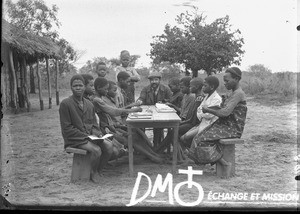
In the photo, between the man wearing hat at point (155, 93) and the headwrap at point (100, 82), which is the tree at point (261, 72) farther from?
the headwrap at point (100, 82)

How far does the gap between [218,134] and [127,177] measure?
137 cm

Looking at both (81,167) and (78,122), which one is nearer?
(78,122)

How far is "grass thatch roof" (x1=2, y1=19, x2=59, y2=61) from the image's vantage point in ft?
36.6

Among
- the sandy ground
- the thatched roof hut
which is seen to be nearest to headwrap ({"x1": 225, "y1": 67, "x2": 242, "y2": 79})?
the sandy ground

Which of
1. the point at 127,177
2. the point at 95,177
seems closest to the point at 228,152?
the point at 127,177

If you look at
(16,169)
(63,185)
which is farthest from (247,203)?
(16,169)

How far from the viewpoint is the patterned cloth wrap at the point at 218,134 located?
17.2 ft

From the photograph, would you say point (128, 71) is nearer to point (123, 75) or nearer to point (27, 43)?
point (123, 75)

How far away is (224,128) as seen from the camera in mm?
5293

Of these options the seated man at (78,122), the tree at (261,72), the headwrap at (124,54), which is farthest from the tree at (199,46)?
the tree at (261,72)

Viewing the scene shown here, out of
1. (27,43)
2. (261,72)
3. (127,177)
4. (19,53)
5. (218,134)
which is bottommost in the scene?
(127,177)

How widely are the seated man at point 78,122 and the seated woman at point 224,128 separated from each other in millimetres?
1323

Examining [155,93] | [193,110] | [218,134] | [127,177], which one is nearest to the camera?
Result: [218,134]

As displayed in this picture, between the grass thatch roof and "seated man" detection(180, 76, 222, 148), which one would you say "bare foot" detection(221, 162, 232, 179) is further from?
the grass thatch roof
